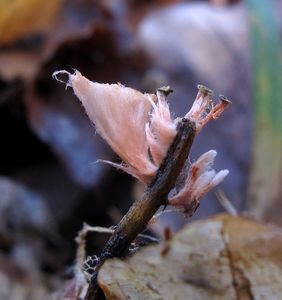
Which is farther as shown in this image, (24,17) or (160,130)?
(24,17)

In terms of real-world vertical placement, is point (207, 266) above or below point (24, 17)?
below

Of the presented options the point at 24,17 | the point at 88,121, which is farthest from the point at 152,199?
the point at 24,17

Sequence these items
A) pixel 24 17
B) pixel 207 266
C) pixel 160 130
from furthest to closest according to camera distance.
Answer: pixel 24 17 → pixel 207 266 → pixel 160 130

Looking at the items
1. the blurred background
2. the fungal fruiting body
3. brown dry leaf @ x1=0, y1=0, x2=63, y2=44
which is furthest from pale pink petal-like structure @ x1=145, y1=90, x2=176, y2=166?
brown dry leaf @ x1=0, y1=0, x2=63, y2=44

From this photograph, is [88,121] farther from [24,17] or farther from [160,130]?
[160,130]

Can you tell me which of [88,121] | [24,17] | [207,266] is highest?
[24,17]

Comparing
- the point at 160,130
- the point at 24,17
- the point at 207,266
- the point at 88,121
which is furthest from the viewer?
the point at 24,17

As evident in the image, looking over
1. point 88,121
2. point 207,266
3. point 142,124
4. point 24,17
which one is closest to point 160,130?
point 142,124

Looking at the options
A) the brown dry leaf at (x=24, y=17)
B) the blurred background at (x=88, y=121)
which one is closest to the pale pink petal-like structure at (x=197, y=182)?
the blurred background at (x=88, y=121)
